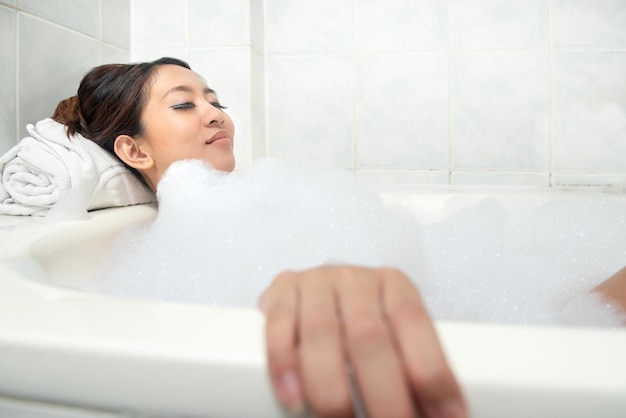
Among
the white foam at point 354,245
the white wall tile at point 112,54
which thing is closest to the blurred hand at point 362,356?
the white foam at point 354,245

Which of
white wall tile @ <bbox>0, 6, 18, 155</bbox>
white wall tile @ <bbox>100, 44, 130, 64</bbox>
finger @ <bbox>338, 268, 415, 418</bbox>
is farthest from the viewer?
white wall tile @ <bbox>100, 44, 130, 64</bbox>

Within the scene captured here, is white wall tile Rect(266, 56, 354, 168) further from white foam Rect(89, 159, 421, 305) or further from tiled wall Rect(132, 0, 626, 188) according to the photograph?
white foam Rect(89, 159, 421, 305)

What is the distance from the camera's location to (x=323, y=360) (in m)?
0.22

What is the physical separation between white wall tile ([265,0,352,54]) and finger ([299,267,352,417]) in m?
1.40

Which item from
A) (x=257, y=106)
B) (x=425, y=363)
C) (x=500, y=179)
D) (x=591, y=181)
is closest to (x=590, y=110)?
(x=591, y=181)

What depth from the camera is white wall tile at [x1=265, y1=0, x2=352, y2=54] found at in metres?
1.50

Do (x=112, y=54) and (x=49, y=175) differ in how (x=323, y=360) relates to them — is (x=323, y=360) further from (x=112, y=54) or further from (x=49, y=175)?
(x=112, y=54)

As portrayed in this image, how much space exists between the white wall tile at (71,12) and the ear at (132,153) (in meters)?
0.39

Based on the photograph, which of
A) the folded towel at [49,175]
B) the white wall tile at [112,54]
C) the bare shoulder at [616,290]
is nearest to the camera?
the bare shoulder at [616,290]

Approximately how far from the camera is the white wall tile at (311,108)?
1.51 meters

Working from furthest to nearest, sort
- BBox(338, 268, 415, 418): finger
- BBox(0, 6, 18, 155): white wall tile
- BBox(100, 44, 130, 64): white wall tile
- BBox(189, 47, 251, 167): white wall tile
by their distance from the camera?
BBox(189, 47, 251, 167): white wall tile < BBox(100, 44, 130, 64): white wall tile < BBox(0, 6, 18, 155): white wall tile < BBox(338, 268, 415, 418): finger

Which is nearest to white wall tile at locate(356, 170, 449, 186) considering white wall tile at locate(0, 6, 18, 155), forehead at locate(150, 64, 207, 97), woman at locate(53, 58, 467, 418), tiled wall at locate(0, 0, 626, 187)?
tiled wall at locate(0, 0, 626, 187)

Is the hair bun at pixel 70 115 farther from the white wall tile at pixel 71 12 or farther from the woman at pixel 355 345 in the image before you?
the woman at pixel 355 345

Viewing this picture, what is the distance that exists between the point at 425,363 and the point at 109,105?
3.31 feet
